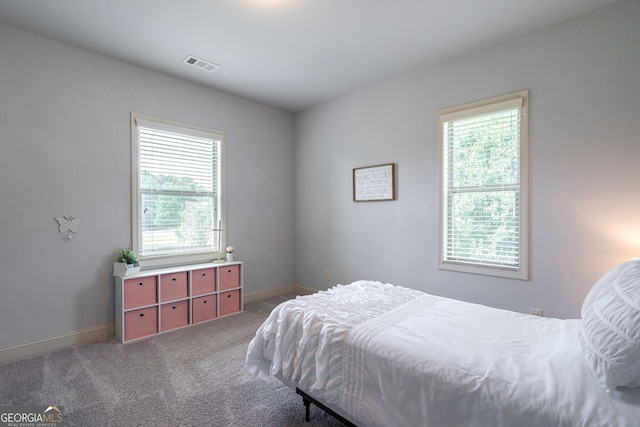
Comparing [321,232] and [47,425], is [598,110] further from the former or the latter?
[47,425]

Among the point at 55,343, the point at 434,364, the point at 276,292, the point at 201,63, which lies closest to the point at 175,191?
the point at 201,63

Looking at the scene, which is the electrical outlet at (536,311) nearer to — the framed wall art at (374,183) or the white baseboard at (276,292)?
the framed wall art at (374,183)

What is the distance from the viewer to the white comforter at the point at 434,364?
1.03 metres

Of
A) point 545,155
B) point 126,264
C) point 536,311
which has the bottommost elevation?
point 536,311

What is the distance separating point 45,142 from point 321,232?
3.11 metres

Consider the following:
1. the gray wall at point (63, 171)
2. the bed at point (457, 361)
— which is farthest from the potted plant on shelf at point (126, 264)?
the bed at point (457, 361)

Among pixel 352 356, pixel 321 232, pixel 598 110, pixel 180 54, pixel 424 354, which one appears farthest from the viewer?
pixel 321 232

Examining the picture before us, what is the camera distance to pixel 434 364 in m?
1.26

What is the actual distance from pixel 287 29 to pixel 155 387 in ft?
9.80

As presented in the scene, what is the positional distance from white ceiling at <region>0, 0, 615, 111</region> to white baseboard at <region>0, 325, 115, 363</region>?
2.71 metres

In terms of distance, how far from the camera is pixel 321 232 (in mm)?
4293

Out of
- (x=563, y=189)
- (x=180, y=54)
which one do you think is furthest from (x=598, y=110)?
(x=180, y=54)

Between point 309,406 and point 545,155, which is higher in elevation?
point 545,155

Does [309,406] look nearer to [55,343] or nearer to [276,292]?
[55,343]
